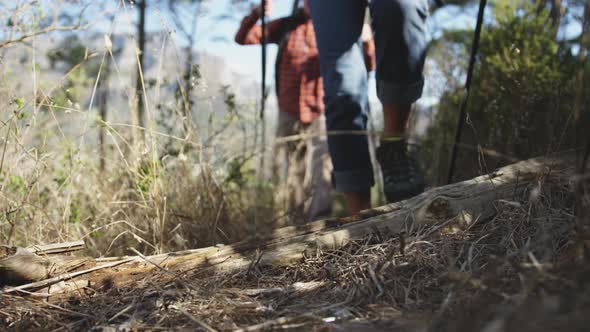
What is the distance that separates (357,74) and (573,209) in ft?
3.28

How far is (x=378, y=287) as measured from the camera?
1.00 metres

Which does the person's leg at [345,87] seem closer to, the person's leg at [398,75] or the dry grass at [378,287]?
the person's leg at [398,75]

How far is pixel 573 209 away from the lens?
119 cm

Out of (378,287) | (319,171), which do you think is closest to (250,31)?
(319,171)

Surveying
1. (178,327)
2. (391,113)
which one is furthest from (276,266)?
(391,113)

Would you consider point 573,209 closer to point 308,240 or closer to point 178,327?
point 308,240

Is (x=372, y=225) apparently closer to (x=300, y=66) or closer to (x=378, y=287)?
(x=378, y=287)

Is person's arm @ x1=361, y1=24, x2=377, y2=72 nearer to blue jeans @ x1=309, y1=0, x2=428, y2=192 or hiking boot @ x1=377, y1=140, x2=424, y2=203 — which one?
blue jeans @ x1=309, y1=0, x2=428, y2=192

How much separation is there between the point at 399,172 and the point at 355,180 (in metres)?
0.18

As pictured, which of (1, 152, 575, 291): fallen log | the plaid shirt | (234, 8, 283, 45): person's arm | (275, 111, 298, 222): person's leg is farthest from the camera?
the plaid shirt

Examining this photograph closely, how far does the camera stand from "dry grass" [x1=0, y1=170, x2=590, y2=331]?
753 mm

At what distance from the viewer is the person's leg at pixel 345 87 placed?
6.26 ft

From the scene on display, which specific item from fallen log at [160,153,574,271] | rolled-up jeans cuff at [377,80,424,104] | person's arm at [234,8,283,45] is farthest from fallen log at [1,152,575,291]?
person's arm at [234,8,283,45]

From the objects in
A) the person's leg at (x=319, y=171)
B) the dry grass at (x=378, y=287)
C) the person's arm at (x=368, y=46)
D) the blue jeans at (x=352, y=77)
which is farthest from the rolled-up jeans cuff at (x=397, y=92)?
the person's leg at (x=319, y=171)
